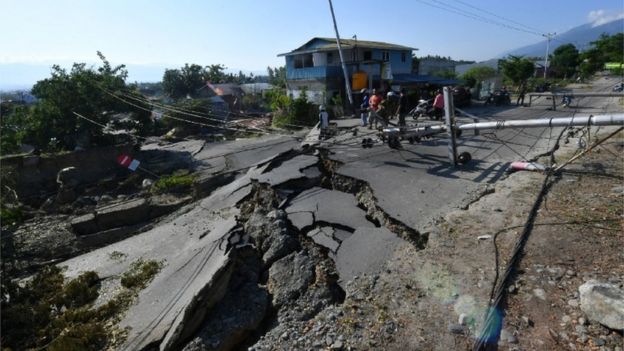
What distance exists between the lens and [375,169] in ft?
29.6

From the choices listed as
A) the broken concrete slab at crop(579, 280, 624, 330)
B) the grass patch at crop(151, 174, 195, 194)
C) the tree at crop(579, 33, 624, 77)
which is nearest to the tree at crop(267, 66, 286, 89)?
the grass patch at crop(151, 174, 195, 194)

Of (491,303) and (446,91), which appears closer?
(491,303)

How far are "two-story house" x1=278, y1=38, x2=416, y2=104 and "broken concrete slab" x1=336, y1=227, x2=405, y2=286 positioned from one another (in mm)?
18064

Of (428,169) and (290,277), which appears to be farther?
(428,169)

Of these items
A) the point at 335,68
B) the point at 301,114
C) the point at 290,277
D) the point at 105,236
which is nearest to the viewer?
the point at 290,277

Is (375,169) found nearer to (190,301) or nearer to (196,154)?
(190,301)

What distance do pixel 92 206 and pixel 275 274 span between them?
407 inches

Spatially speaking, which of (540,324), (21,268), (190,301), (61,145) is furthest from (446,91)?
(61,145)

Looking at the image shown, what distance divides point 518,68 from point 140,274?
122 ft

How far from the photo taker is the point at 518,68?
3266 cm

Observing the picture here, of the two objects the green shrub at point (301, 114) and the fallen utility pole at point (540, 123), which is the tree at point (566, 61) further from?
the fallen utility pole at point (540, 123)

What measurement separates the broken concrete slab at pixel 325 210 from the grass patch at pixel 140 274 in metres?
3.17

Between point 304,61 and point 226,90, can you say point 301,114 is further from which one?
point 226,90

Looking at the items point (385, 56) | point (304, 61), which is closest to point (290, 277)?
point (304, 61)
